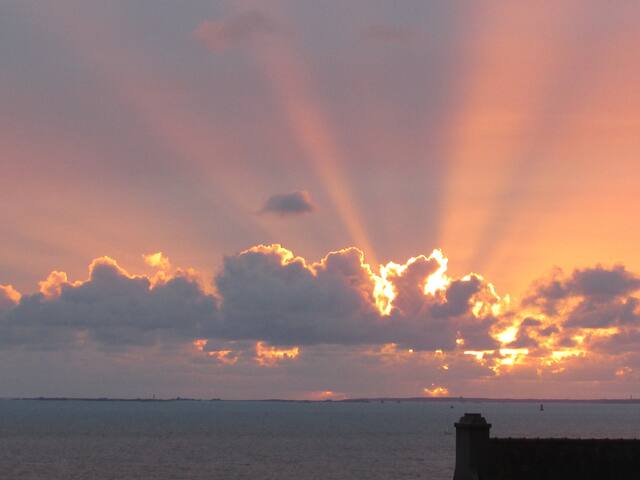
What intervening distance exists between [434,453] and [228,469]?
1605 inches

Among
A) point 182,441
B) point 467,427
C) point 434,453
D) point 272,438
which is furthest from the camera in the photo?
point 272,438

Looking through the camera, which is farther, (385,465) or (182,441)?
(182,441)

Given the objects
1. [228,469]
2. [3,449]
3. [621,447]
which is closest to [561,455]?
[621,447]

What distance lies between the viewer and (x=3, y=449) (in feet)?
525

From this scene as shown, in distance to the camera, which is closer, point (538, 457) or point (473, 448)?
point (473, 448)

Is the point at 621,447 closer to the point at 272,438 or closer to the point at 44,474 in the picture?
the point at 44,474

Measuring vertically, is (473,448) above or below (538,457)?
above

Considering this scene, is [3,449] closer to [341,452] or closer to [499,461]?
[341,452]

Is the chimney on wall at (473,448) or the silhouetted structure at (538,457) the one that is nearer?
the chimney on wall at (473,448)

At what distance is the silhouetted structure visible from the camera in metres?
39.9

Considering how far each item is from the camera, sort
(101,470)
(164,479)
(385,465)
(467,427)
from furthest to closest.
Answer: (385,465), (101,470), (164,479), (467,427)

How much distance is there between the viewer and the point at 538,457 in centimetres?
4066

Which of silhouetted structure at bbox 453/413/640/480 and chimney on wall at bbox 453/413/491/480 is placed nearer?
chimney on wall at bbox 453/413/491/480

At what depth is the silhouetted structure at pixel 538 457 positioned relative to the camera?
3991 centimetres
